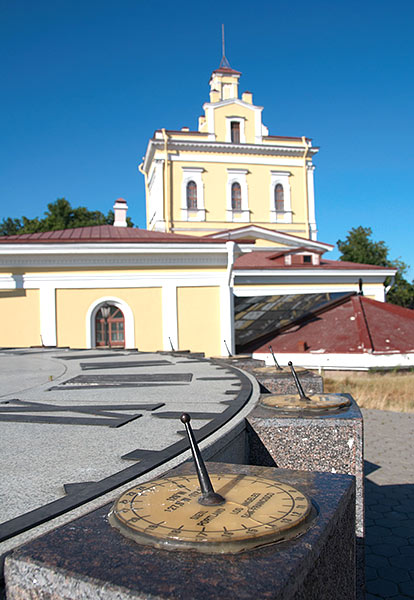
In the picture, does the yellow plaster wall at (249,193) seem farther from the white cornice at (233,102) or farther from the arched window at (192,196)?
the white cornice at (233,102)

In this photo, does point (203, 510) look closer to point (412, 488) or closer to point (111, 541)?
point (111, 541)

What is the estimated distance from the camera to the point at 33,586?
1638 mm

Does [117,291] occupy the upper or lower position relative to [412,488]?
upper

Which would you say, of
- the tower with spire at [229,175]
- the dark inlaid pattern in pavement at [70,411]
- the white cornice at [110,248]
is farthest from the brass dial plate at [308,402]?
the tower with spire at [229,175]

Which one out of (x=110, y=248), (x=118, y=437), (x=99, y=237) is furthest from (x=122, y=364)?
(x=99, y=237)

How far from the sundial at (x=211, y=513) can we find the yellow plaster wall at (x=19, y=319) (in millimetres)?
13534

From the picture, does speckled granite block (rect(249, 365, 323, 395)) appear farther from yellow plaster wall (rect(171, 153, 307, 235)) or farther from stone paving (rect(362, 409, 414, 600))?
yellow plaster wall (rect(171, 153, 307, 235))

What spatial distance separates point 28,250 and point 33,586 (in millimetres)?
14024

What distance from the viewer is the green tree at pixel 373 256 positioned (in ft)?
122

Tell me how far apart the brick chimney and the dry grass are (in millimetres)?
10510

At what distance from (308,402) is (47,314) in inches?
488

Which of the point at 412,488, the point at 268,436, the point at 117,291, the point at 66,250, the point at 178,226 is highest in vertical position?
the point at 178,226

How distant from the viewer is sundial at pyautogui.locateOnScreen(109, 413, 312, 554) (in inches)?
68.4

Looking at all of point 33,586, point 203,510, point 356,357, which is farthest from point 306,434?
point 356,357
